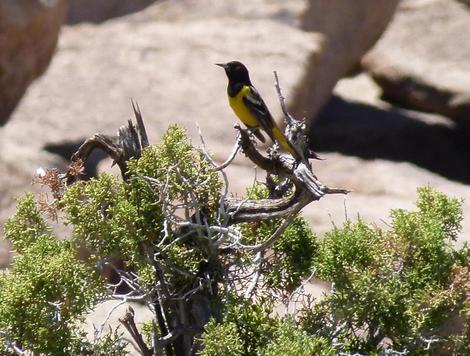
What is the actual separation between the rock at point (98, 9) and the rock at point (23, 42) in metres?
1.73

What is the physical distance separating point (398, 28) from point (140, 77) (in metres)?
2.83

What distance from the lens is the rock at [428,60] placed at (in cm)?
870

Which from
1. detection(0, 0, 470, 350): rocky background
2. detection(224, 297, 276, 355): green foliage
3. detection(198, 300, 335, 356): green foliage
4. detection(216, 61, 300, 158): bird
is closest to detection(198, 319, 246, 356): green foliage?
detection(198, 300, 335, 356): green foliage

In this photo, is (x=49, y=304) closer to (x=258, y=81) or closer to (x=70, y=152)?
(x=70, y=152)

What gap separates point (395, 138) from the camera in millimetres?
8961

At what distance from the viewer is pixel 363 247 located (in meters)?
2.94

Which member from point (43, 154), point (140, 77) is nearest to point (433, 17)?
point (140, 77)

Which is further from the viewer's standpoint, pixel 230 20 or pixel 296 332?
pixel 230 20

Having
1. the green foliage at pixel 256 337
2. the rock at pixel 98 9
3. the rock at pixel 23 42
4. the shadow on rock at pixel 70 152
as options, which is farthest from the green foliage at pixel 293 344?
the rock at pixel 98 9

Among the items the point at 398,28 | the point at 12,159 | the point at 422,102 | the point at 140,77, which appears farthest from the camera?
the point at 398,28

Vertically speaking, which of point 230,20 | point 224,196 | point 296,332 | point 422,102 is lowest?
point 422,102

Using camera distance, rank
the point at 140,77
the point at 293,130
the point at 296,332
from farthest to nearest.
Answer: the point at 140,77, the point at 293,130, the point at 296,332

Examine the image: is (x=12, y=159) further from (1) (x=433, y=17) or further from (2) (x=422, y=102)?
(1) (x=433, y=17)

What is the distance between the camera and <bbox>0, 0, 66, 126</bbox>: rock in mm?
7281
